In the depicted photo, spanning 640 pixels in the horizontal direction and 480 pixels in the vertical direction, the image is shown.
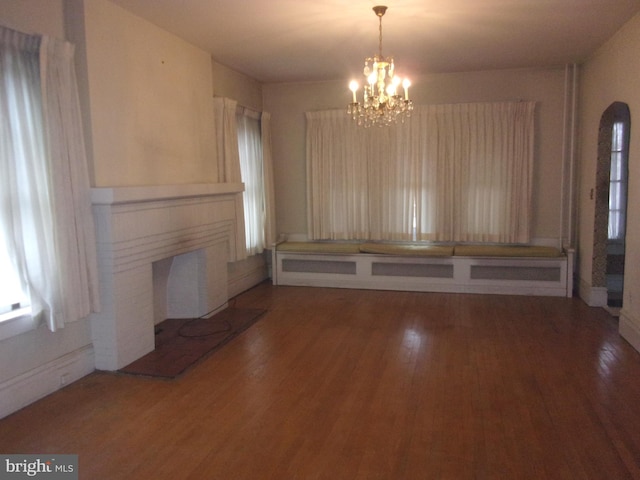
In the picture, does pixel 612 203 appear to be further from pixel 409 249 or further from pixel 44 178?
pixel 44 178

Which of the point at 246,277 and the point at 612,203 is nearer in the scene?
the point at 246,277

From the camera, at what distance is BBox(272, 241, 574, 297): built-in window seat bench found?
5.88 metres

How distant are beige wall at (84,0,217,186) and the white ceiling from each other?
170mm

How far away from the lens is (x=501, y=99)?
6.21m

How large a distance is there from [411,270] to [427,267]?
0.65 feet

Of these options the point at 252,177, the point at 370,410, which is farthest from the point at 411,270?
the point at 370,410

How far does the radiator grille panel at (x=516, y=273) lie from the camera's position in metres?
5.87

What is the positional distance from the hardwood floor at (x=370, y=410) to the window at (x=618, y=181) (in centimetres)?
232

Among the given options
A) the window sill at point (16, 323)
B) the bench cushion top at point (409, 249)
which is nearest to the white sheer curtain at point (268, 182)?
the bench cushion top at point (409, 249)

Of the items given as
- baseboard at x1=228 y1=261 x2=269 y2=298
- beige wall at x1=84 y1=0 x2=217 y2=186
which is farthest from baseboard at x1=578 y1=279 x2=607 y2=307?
beige wall at x1=84 y1=0 x2=217 y2=186

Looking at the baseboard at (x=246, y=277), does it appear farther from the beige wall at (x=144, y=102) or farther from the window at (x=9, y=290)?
the window at (x=9, y=290)

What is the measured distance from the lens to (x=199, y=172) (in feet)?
16.7

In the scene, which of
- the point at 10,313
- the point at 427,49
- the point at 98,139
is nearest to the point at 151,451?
the point at 10,313

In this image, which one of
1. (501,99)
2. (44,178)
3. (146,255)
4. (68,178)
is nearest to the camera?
(44,178)
